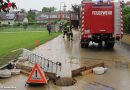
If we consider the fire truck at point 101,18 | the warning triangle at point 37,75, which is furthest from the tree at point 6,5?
the fire truck at point 101,18

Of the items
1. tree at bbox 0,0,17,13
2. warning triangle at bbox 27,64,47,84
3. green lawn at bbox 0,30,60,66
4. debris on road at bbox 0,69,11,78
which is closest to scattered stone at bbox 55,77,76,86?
warning triangle at bbox 27,64,47,84

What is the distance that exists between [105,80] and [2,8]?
187 inches

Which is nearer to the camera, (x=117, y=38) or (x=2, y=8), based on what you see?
(x=2, y=8)

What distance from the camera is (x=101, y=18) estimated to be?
22.6 metres

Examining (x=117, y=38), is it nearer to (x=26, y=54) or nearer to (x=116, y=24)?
(x=116, y=24)

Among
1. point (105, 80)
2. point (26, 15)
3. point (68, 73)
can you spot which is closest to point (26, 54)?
point (68, 73)

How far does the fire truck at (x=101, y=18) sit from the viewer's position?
886 inches

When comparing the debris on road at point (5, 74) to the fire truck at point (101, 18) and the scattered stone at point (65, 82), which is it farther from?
the fire truck at point (101, 18)

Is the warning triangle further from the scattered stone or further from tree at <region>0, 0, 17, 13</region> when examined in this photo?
tree at <region>0, 0, 17, 13</region>

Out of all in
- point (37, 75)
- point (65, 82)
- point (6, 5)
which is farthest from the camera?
point (65, 82)

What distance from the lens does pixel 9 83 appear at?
12133 millimetres

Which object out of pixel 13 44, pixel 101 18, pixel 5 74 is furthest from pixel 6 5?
pixel 13 44

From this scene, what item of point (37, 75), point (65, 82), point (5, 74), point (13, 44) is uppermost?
A: point (37, 75)

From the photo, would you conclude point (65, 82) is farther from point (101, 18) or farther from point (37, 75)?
point (101, 18)
